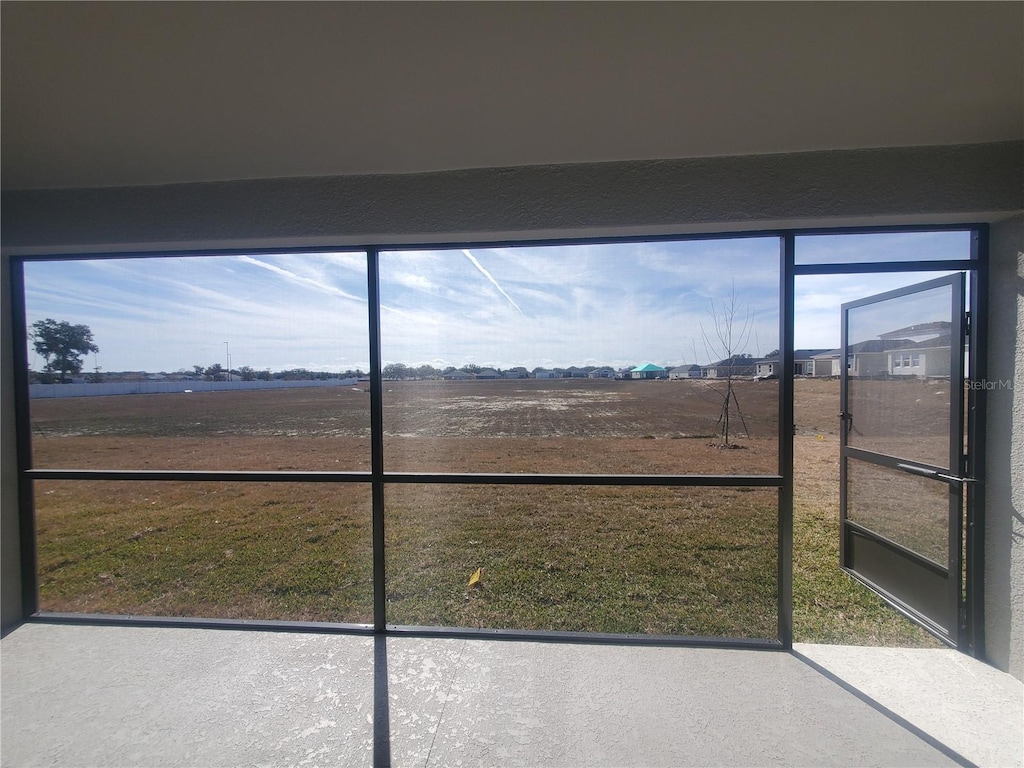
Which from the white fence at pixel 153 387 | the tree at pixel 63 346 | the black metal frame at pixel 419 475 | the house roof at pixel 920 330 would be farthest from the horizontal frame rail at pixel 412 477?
the house roof at pixel 920 330

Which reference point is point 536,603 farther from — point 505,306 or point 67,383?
point 67,383

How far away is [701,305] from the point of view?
239cm

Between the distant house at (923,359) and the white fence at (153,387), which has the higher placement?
the distant house at (923,359)

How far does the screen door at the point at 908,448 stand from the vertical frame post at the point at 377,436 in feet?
9.20

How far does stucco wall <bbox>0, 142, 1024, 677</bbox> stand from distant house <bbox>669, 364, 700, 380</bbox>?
0.78 metres

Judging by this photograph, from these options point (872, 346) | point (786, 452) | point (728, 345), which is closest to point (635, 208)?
point (728, 345)

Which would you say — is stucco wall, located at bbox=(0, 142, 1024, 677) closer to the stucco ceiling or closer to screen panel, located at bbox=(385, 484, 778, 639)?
the stucco ceiling

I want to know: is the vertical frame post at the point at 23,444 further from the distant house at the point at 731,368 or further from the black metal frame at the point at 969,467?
the black metal frame at the point at 969,467

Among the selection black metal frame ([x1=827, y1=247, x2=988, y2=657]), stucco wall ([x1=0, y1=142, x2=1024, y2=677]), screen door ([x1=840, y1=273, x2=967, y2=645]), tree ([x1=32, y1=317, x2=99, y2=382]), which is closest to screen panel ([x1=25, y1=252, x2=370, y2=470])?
tree ([x1=32, y1=317, x2=99, y2=382])

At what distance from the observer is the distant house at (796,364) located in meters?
2.19

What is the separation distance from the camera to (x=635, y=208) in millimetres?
1940

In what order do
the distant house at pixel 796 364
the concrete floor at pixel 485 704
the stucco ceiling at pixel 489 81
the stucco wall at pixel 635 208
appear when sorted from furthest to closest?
1. the distant house at pixel 796 364
2. the stucco wall at pixel 635 208
3. the concrete floor at pixel 485 704
4. the stucco ceiling at pixel 489 81

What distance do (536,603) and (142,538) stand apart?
2.75m

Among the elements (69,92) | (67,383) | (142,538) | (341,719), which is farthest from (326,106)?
(142,538)
